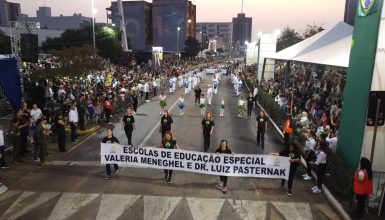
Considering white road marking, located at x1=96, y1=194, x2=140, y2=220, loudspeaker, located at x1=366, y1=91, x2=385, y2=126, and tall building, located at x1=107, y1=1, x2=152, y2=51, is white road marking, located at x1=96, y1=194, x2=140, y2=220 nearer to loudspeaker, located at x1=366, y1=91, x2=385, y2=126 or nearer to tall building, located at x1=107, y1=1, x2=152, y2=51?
loudspeaker, located at x1=366, y1=91, x2=385, y2=126

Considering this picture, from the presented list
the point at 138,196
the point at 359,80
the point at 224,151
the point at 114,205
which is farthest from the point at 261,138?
the point at 114,205

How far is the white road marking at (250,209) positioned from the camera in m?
9.37

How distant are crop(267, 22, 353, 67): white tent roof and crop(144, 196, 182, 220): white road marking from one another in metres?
10.0

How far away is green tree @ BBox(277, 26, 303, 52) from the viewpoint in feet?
229

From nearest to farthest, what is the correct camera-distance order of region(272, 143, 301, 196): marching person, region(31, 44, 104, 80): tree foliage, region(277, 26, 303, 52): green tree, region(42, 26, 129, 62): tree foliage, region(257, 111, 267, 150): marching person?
region(272, 143, 301, 196): marching person → region(257, 111, 267, 150): marching person → region(31, 44, 104, 80): tree foliage → region(42, 26, 129, 62): tree foliage → region(277, 26, 303, 52): green tree

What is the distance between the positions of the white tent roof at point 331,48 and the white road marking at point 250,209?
335 inches

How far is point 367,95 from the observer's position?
10.1 meters

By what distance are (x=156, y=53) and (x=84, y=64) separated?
34.6 meters

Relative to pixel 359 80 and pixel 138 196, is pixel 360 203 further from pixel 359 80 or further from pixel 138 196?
pixel 138 196

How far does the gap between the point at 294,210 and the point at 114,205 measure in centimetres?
492

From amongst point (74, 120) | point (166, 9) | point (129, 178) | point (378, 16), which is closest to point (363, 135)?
point (378, 16)

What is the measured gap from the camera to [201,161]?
448 inches

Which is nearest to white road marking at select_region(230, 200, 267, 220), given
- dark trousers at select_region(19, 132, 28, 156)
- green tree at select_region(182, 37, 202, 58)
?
dark trousers at select_region(19, 132, 28, 156)

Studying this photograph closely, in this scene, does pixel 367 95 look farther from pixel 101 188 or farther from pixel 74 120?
pixel 74 120
